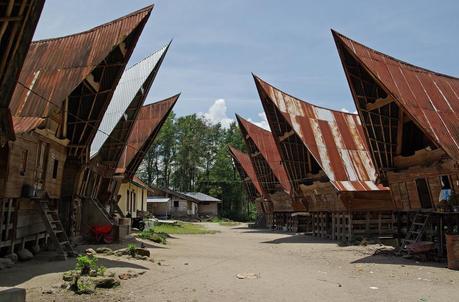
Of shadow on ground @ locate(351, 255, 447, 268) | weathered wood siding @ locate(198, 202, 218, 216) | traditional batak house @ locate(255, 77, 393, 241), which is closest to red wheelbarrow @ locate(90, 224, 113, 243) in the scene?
shadow on ground @ locate(351, 255, 447, 268)

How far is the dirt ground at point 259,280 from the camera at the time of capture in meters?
10.1

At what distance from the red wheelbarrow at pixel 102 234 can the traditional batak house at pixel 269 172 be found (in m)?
22.9

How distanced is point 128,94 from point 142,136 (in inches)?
242

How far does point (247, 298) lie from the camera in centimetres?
1002

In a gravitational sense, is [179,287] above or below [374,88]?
below

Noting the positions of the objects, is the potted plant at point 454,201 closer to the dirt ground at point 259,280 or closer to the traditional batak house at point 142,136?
the dirt ground at point 259,280

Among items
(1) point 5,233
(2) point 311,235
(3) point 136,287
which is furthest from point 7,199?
(2) point 311,235

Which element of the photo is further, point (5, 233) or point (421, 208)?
point (421, 208)

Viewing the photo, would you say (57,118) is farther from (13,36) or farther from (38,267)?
(13,36)

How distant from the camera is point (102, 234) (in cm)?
2162

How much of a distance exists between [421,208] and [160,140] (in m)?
69.9

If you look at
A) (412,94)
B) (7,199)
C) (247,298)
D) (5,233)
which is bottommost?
(247,298)

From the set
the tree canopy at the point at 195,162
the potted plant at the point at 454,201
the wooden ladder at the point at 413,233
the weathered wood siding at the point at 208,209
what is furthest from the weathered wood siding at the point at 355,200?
the tree canopy at the point at 195,162

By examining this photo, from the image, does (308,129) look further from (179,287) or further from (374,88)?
(179,287)
